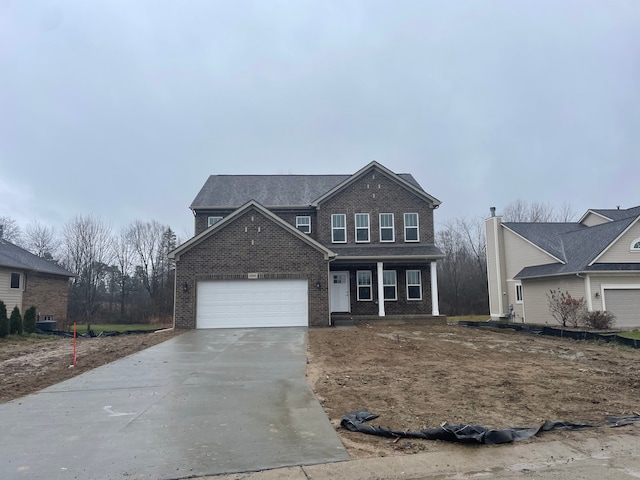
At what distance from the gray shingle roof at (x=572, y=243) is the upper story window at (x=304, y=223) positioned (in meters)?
12.6

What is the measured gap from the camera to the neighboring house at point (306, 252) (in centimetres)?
1900

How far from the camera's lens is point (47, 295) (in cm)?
2775

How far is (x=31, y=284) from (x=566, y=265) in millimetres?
30266

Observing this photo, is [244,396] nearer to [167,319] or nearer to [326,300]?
[326,300]

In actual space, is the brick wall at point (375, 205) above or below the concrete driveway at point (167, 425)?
above

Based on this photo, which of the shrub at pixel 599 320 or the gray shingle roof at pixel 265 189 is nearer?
the shrub at pixel 599 320

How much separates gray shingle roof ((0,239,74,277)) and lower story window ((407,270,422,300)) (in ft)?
70.9

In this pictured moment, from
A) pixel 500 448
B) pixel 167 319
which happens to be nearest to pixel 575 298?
pixel 500 448

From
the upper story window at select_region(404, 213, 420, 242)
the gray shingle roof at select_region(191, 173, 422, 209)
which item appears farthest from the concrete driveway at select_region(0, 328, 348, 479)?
the gray shingle roof at select_region(191, 173, 422, 209)

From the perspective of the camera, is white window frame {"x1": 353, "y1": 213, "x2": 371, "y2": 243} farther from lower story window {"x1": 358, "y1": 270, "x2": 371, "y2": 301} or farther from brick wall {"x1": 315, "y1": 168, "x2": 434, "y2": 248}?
lower story window {"x1": 358, "y1": 270, "x2": 371, "y2": 301}

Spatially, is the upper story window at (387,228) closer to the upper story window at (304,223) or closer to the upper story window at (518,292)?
the upper story window at (304,223)

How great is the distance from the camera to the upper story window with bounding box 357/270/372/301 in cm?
2288

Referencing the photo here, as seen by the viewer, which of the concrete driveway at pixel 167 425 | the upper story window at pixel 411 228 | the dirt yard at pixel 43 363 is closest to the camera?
the concrete driveway at pixel 167 425

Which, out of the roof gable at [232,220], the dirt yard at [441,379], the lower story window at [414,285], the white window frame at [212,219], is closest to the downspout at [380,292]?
the lower story window at [414,285]
